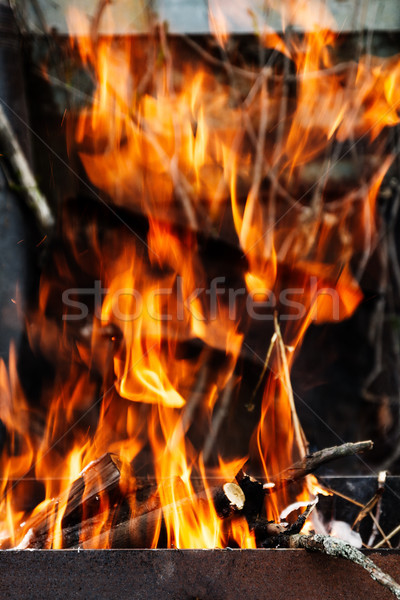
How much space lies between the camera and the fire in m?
2.16

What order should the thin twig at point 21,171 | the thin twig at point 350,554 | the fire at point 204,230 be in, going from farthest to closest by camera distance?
the fire at point 204,230
the thin twig at point 21,171
the thin twig at point 350,554

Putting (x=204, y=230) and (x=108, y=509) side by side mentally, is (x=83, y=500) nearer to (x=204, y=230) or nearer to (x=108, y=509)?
(x=108, y=509)

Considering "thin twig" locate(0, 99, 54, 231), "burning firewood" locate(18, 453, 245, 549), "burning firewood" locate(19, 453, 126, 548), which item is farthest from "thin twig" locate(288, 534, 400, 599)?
"thin twig" locate(0, 99, 54, 231)

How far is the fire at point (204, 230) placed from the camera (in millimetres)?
2160

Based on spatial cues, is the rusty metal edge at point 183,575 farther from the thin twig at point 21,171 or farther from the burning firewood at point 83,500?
the thin twig at point 21,171

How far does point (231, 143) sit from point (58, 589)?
1.79 m

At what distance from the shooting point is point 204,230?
221cm

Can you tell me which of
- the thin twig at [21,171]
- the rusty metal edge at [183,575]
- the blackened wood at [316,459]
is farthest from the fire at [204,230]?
the rusty metal edge at [183,575]

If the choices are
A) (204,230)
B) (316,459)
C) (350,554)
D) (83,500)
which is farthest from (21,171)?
(350,554)

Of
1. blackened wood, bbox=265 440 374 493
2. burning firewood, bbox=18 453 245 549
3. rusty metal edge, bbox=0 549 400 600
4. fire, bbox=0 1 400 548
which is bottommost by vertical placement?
rusty metal edge, bbox=0 549 400 600

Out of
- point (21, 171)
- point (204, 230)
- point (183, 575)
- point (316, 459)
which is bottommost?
point (183, 575)

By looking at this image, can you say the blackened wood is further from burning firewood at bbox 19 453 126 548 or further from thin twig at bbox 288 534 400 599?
burning firewood at bbox 19 453 126 548

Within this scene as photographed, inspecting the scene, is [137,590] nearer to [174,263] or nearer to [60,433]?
[60,433]

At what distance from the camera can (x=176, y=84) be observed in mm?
2189
